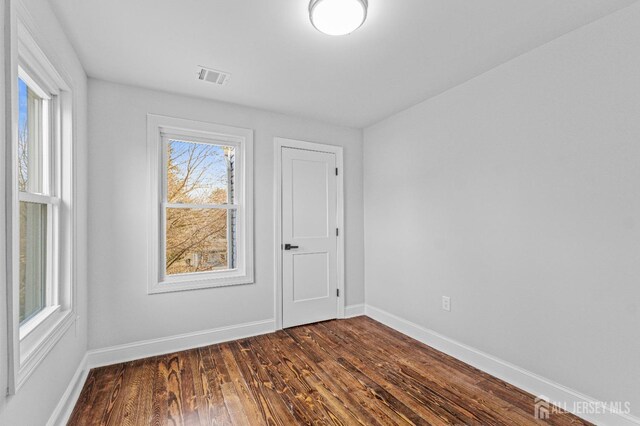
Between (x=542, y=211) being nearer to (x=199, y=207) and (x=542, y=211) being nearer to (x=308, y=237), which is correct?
(x=308, y=237)

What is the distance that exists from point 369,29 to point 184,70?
1546 mm

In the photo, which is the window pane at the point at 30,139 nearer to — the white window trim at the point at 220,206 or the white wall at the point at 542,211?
the white window trim at the point at 220,206

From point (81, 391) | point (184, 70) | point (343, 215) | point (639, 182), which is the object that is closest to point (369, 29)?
point (184, 70)

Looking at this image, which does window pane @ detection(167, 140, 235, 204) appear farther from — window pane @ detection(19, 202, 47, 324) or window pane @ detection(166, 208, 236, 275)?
window pane @ detection(19, 202, 47, 324)

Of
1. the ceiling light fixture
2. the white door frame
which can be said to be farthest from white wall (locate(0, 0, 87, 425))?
the white door frame

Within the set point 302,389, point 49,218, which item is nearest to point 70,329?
point 49,218

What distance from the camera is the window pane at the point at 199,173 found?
3.08 meters

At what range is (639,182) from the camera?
175 cm

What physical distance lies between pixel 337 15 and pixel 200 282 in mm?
2594

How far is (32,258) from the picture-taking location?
1.78m

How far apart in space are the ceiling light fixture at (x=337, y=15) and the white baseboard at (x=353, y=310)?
312 centimetres

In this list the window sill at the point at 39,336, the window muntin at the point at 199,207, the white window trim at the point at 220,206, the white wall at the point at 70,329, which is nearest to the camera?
the white wall at the point at 70,329

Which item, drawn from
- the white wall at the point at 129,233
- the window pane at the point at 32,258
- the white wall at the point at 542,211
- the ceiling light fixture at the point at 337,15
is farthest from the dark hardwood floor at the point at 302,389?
the ceiling light fixture at the point at 337,15

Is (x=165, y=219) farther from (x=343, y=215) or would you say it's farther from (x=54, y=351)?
(x=343, y=215)
